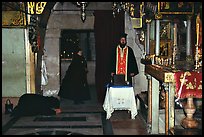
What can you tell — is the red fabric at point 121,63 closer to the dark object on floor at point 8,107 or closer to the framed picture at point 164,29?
the framed picture at point 164,29

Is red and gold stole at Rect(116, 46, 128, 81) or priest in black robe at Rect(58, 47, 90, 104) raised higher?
red and gold stole at Rect(116, 46, 128, 81)

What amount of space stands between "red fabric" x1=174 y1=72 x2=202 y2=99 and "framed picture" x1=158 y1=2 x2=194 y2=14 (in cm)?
178

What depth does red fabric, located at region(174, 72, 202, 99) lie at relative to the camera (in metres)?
5.54

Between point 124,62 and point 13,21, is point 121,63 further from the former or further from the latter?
point 13,21

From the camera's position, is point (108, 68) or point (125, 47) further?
point (108, 68)

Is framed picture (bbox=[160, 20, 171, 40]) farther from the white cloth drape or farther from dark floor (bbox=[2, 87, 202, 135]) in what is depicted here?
the white cloth drape

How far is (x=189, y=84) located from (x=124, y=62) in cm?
429

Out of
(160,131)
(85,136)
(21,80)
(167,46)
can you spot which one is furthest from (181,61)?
(21,80)

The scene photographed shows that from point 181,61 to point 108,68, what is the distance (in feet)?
11.0

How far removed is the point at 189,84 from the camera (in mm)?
5555

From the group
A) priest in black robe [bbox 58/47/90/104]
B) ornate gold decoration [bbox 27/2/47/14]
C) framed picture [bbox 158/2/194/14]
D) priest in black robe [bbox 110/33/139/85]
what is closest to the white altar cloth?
priest in black robe [bbox 110/33/139/85]

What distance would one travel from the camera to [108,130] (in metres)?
7.27

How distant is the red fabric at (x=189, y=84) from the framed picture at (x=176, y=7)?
1.78 meters

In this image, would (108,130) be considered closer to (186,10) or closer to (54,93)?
(186,10)
